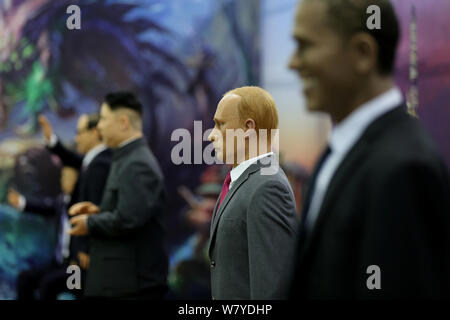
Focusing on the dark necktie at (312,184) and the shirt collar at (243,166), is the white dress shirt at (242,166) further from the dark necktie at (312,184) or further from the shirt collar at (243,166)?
the dark necktie at (312,184)

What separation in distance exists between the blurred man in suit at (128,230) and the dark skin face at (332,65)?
2344 mm

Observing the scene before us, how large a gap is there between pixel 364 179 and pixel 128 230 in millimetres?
2539

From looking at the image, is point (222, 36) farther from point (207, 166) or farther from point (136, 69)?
point (207, 166)

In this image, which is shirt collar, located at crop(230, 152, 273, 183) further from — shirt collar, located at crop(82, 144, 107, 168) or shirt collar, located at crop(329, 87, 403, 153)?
shirt collar, located at crop(82, 144, 107, 168)

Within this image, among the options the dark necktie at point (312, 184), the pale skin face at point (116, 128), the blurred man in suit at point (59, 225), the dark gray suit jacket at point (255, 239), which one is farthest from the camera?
the blurred man in suit at point (59, 225)

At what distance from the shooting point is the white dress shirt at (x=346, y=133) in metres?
1.32

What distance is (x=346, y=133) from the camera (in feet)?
4.47

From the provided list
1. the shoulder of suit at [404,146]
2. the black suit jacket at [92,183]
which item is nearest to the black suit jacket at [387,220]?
the shoulder of suit at [404,146]

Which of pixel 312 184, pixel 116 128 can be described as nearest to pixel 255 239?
pixel 312 184

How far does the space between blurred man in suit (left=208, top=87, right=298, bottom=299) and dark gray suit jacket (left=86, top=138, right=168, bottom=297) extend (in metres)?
1.21

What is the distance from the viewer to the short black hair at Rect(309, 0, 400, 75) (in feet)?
4.33

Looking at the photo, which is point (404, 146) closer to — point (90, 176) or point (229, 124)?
point (229, 124)

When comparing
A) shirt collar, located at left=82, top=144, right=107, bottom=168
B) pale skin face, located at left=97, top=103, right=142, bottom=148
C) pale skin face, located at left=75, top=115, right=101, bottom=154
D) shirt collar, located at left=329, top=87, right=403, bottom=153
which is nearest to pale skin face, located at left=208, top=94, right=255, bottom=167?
shirt collar, located at left=329, top=87, right=403, bottom=153
